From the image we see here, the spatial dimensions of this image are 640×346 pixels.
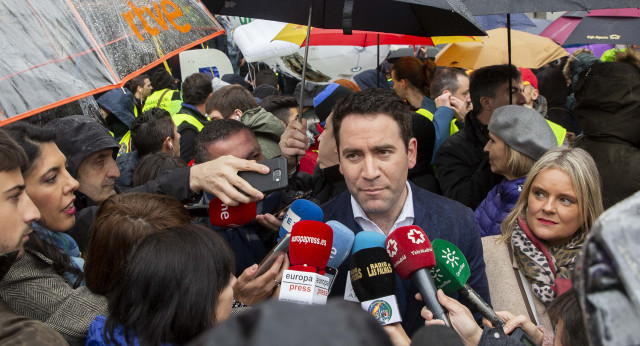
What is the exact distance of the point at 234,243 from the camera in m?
2.85

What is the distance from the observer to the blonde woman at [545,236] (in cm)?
276

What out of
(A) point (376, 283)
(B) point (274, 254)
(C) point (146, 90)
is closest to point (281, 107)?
(C) point (146, 90)

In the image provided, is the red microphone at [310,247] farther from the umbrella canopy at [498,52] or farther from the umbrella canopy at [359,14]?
the umbrella canopy at [498,52]

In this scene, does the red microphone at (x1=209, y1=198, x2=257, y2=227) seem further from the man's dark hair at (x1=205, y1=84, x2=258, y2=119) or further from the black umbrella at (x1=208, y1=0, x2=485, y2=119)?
the man's dark hair at (x1=205, y1=84, x2=258, y2=119)

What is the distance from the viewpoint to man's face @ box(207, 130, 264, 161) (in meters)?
3.17

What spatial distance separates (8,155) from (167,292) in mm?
740

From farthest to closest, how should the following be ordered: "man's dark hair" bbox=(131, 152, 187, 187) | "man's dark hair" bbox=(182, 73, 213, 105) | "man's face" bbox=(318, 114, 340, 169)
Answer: "man's dark hair" bbox=(182, 73, 213, 105) < "man's dark hair" bbox=(131, 152, 187, 187) < "man's face" bbox=(318, 114, 340, 169)

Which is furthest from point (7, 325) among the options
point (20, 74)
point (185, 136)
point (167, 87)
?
point (167, 87)

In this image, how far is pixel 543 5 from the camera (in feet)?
10.5

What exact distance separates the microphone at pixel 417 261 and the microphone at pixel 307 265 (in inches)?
9.8

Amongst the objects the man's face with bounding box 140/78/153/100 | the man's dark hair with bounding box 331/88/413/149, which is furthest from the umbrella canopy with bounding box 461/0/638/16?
the man's face with bounding box 140/78/153/100

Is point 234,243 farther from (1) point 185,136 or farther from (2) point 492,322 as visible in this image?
(1) point 185,136

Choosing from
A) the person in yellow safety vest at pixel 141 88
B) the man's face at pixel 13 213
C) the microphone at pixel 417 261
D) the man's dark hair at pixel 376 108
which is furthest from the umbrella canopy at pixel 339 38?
the man's face at pixel 13 213

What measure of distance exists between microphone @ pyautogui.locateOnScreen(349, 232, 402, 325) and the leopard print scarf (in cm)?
115
